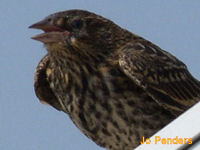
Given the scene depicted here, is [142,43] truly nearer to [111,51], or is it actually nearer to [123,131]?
[111,51]

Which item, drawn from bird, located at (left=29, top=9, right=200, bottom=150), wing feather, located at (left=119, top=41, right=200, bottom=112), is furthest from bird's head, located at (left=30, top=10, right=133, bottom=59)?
wing feather, located at (left=119, top=41, right=200, bottom=112)

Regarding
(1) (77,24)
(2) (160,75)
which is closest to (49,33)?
(1) (77,24)

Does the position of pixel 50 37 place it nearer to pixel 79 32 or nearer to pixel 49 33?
pixel 49 33

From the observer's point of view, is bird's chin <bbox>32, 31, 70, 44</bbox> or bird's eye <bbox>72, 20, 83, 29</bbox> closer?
bird's chin <bbox>32, 31, 70, 44</bbox>

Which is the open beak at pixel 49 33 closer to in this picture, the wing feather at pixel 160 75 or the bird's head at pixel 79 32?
the bird's head at pixel 79 32

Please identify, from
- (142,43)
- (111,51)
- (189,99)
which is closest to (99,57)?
(111,51)

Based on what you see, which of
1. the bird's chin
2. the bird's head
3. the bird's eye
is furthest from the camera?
the bird's eye

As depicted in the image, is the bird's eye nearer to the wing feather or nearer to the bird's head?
the bird's head
